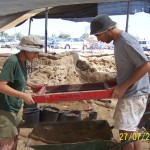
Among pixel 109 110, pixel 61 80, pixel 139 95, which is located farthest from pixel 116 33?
pixel 61 80

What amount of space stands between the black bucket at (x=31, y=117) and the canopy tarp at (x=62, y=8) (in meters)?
1.90

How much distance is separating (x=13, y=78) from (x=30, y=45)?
0.39 m

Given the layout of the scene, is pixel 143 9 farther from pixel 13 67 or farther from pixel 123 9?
pixel 13 67

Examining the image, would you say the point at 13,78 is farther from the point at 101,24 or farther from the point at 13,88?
the point at 101,24

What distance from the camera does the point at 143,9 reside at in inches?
456

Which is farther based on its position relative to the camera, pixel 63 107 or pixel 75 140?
pixel 63 107

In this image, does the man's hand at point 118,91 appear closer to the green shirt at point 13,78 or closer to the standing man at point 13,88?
the standing man at point 13,88

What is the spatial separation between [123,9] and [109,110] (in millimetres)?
5077

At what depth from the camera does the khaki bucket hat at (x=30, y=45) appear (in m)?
3.45

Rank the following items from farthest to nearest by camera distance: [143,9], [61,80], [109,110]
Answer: [143,9]
[61,80]
[109,110]

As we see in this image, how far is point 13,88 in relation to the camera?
352 cm

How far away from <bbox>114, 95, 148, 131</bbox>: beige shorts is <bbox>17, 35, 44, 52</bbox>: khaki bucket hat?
109 cm

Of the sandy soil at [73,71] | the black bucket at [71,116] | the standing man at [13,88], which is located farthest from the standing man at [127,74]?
the sandy soil at [73,71]
